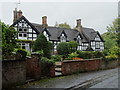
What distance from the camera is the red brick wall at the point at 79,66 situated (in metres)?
12.8

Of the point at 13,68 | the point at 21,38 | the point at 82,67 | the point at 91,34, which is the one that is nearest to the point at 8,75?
the point at 13,68

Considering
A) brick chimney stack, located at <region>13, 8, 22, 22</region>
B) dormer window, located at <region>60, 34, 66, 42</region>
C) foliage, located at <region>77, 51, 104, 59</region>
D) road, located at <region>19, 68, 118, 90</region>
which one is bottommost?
road, located at <region>19, 68, 118, 90</region>

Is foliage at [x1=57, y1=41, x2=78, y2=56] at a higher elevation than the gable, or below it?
below

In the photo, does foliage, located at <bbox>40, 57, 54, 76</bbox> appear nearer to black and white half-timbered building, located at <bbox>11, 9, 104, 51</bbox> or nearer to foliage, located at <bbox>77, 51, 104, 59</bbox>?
foliage, located at <bbox>77, 51, 104, 59</bbox>

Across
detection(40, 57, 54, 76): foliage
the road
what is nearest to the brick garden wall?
detection(40, 57, 54, 76): foliage

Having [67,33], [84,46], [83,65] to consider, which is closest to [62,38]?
[67,33]

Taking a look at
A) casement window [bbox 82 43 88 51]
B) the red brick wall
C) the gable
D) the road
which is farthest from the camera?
casement window [bbox 82 43 88 51]

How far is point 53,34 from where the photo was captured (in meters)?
36.2

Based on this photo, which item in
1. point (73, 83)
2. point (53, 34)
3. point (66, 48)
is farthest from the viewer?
point (53, 34)

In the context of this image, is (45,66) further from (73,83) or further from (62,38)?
(62,38)

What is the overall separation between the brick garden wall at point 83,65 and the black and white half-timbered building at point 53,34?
17402mm

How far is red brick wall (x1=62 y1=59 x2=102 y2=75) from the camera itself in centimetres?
1275

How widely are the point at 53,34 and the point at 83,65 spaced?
874 inches

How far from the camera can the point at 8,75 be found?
8.52 meters
